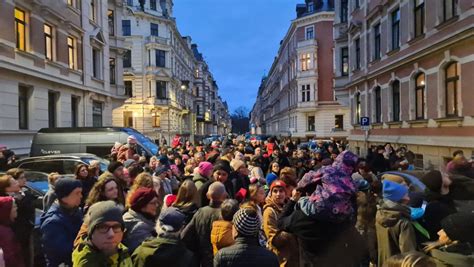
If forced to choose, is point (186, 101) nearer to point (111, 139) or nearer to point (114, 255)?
point (111, 139)

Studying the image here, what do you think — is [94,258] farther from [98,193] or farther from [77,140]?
[77,140]

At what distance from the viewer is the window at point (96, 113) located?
2483 cm

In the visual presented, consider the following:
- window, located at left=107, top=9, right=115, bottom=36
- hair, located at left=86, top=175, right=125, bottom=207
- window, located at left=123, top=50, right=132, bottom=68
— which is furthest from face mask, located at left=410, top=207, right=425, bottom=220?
window, located at left=123, top=50, right=132, bottom=68

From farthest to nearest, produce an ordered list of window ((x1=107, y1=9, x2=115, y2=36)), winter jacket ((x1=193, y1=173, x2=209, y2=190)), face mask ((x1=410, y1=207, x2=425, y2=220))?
1. window ((x1=107, y1=9, x2=115, y2=36))
2. winter jacket ((x1=193, y1=173, x2=209, y2=190))
3. face mask ((x1=410, y1=207, x2=425, y2=220))

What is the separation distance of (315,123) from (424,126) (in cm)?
3352

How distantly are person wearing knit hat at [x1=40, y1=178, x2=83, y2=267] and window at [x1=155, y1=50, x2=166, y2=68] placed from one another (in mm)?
45357

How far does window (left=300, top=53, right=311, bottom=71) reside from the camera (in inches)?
1971

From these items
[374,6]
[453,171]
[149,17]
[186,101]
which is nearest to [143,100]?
[149,17]

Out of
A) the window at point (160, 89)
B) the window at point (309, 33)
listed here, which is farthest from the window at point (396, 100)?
the window at point (160, 89)

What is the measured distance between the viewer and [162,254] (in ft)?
10.2

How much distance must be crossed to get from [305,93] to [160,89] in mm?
18587

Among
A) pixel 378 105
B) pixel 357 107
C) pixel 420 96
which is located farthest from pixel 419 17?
pixel 357 107

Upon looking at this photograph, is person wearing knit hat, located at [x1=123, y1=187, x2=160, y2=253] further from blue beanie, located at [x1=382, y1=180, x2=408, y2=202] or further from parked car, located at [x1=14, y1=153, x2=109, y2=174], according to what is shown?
parked car, located at [x1=14, y1=153, x2=109, y2=174]

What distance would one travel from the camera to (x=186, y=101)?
6606cm
